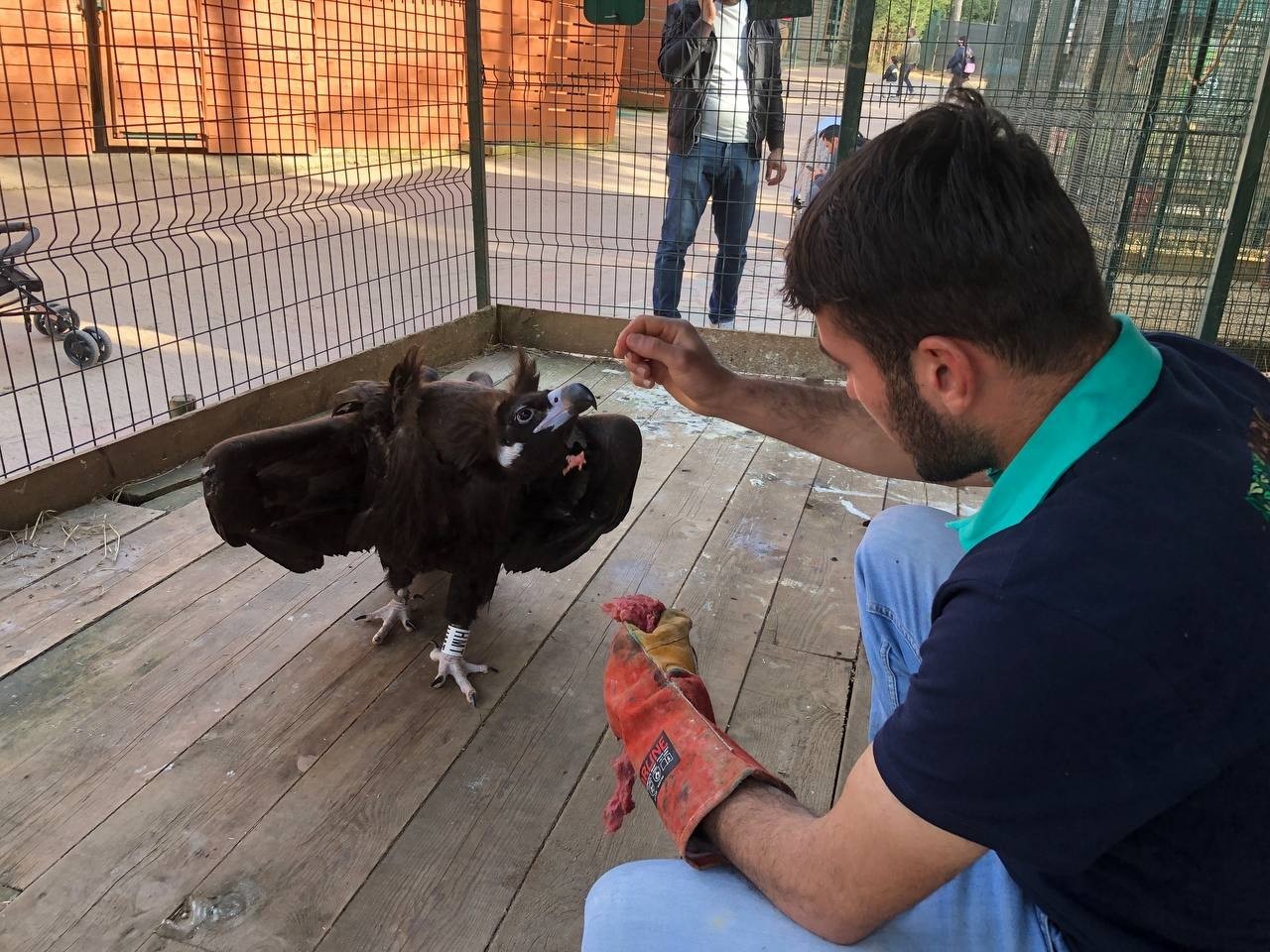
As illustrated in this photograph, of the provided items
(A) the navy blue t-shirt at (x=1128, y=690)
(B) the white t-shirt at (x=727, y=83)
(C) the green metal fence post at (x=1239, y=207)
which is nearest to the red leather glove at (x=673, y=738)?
(A) the navy blue t-shirt at (x=1128, y=690)

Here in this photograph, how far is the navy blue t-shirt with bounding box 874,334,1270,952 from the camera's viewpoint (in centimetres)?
86

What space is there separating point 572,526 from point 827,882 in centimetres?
162

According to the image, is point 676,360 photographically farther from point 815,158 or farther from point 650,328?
point 815,158

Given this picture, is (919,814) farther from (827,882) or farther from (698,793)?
(698,793)

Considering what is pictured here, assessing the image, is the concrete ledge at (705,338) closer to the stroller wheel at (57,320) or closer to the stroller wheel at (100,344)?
the stroller wheel at (100,344)

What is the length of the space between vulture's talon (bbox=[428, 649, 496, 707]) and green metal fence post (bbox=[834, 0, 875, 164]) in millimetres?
3145

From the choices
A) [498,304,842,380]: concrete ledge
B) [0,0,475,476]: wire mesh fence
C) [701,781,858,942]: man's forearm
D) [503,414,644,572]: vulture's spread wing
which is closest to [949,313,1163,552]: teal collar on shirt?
[701,781,858,942]: man's forearm

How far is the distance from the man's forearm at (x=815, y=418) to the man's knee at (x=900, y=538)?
133 millimetres

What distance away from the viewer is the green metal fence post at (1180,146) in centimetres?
459

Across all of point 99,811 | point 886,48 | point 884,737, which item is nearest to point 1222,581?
point 884,737

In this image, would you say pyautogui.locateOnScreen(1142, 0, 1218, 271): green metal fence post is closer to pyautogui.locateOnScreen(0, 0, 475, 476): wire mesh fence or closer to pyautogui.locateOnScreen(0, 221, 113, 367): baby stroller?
pyautogui.locateOnScreen(0, 0, 475, 476): wire mesh fence

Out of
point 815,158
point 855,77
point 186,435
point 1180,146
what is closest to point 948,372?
point 186,435

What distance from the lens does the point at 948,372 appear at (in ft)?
3.57

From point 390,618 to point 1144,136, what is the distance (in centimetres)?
453
